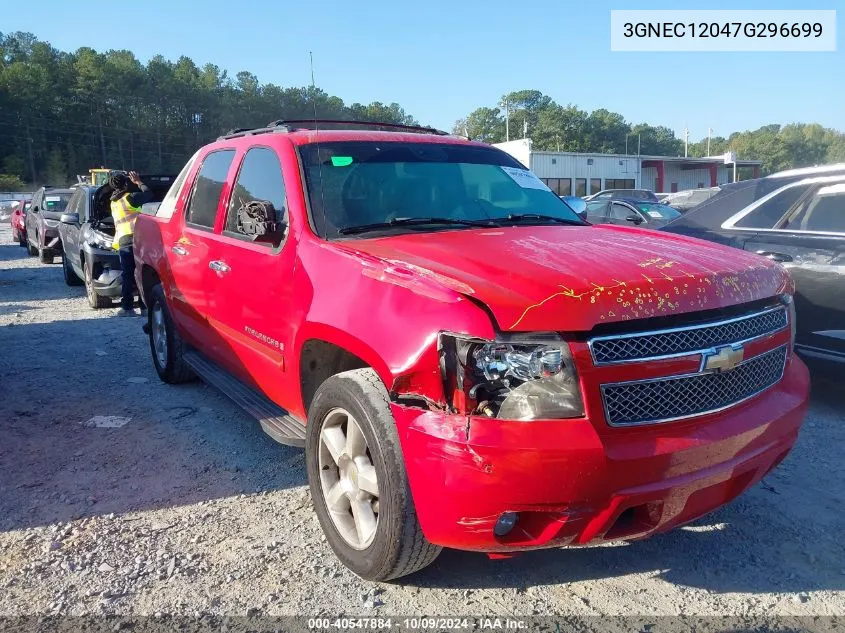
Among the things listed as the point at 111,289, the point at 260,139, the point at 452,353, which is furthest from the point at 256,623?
the point at 111,289

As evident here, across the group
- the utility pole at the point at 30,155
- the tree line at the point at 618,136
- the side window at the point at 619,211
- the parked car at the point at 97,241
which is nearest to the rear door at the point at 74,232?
the parked car at the point at 97,241

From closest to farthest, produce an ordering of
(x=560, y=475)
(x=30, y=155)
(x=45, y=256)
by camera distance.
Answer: (x=560, y=475) < (x=45, y=256) < (x=30, y=155)

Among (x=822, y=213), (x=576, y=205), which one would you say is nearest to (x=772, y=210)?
(x=822, y=213)

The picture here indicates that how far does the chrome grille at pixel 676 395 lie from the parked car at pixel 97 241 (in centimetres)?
811

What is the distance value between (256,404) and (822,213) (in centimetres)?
429

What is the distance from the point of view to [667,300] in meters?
2.40

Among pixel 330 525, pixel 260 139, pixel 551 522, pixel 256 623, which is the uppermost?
pixel 260 139

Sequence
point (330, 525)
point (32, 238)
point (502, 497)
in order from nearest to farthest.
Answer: point (502, 497), point (330, 525), point (32, 238)

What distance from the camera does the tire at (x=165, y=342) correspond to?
532 cm

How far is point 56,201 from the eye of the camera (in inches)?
591

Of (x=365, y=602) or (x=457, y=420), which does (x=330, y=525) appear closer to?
(x=365, y=602)

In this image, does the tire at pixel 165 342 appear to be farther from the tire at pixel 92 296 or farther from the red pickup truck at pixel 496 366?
the tire at pixel 92 296

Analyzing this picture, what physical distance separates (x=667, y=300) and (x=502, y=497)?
2.96 ft

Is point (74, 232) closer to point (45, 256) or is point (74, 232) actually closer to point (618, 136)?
point (45, 256)
